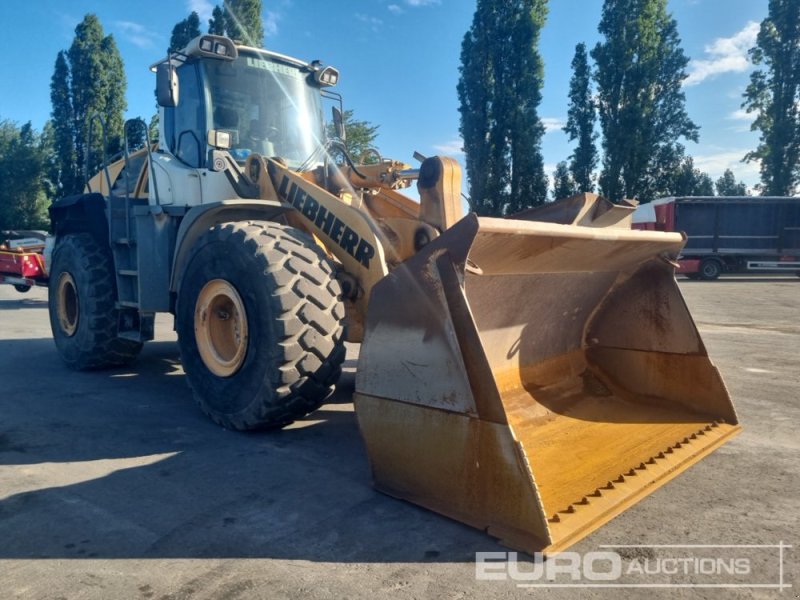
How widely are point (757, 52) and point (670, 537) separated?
124 feet

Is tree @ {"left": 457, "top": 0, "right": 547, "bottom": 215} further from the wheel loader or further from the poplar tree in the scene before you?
the wheel loader

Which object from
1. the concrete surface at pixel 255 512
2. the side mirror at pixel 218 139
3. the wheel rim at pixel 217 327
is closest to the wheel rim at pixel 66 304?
the concrete surface at pixel 255 512

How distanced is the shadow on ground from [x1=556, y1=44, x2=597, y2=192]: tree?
2845 centimetres

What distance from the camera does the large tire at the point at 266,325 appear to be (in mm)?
3617

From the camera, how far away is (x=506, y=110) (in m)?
28.8

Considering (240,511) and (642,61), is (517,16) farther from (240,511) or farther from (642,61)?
(240,511)

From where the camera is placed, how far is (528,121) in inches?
1129

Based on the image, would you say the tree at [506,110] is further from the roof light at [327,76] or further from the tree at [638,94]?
the roof light at [327,76]

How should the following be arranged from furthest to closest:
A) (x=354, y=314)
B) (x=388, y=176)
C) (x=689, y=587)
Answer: (x=388, y=176), (x=354, y=314), (x=689, y=587)

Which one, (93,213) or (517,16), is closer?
(93,213)

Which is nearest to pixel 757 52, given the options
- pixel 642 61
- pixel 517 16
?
pixel 642 61

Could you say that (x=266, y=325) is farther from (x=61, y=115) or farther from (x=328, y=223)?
(x=61, y=115)

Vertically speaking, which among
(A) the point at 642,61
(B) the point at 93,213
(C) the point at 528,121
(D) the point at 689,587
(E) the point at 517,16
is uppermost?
(E) the point at 517,16

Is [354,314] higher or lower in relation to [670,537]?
higher
